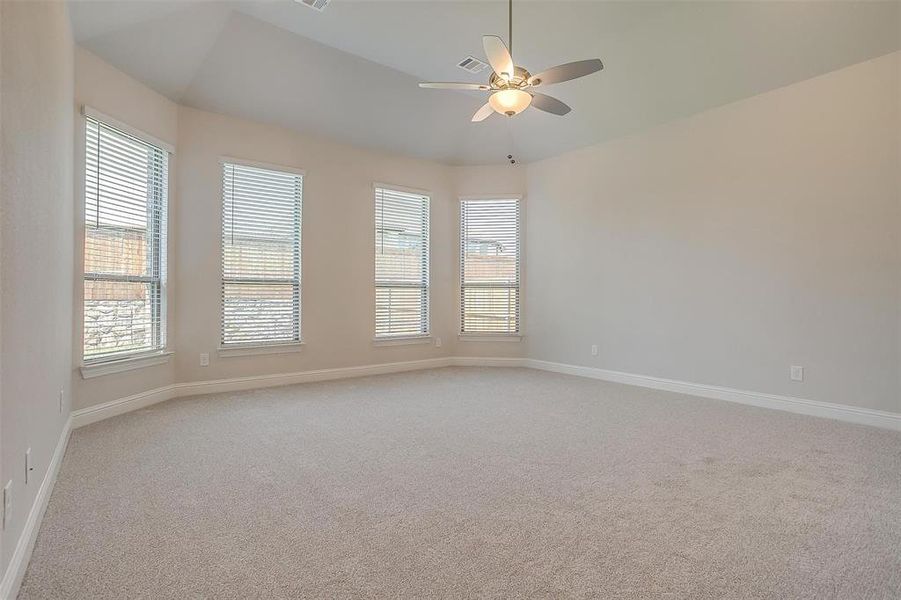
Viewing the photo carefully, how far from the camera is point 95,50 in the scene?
3.77 metres

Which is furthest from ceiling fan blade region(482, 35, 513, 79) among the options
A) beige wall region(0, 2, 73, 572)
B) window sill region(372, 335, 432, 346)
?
window sill region(372, 335, 432, 346)

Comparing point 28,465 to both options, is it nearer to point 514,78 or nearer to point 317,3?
point 514,78

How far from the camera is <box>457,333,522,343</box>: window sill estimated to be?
6917 millimetres

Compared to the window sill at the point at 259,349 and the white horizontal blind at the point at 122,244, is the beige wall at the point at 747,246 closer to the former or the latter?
the window sill at the point at 259,349

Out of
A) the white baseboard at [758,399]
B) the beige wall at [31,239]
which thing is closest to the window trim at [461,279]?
the white baseboard at [758,399]

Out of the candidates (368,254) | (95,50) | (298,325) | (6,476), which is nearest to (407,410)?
(298,325)

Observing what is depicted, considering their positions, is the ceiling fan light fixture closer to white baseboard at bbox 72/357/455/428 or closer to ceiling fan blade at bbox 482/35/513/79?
ceiling fan blade at bbox 482/35/513/79

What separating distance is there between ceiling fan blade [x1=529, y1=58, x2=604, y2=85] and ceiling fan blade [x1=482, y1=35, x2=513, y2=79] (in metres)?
0.18

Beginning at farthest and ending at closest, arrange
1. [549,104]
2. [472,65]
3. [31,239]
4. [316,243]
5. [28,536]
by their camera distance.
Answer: [316,243] → [472,65] → [549,104] → [31,239] → [28,536]

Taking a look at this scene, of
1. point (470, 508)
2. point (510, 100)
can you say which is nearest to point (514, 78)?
point (510, 100)

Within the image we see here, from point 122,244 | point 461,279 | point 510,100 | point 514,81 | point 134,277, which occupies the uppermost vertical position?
point 514,81

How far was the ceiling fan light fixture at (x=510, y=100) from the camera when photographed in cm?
328

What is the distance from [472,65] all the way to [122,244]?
12.2ft

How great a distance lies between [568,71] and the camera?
3.14 metres
